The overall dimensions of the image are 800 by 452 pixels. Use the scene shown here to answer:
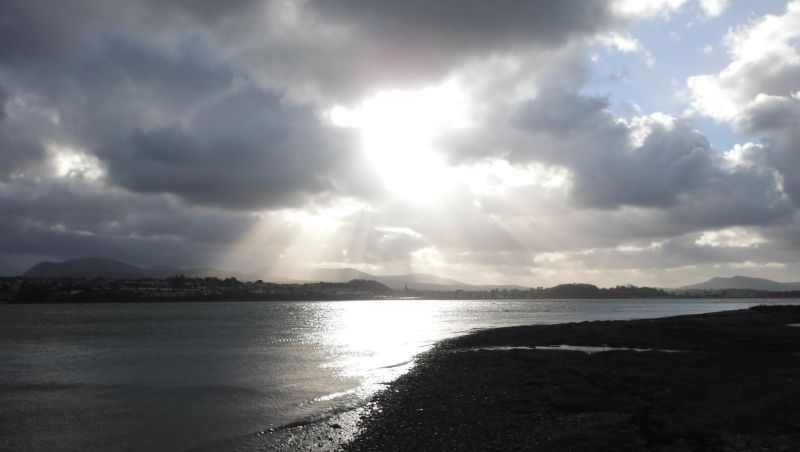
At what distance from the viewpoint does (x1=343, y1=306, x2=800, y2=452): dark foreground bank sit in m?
14.2

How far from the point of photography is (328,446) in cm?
1612

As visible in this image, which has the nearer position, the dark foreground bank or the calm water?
the dark foreground bank

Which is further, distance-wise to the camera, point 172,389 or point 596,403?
point 172,389

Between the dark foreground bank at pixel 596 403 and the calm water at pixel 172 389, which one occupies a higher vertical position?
the dark foreground bank at pixel 596 403

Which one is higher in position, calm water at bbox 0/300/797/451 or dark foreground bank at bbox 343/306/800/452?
dark foreground bank at bbox 343/306/800/452

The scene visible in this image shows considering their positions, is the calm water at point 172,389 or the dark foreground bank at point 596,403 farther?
the calm water at point 172,389

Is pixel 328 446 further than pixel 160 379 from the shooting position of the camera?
No

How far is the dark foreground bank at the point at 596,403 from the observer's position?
1424cm

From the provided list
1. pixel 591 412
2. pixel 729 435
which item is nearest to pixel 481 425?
pixel 591 412

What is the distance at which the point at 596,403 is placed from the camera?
19.2m

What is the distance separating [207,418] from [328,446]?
372 inches

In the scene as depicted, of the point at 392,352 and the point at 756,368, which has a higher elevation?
the point at 756,368

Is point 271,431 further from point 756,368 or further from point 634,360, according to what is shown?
point 756,368

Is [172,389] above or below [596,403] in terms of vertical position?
below
